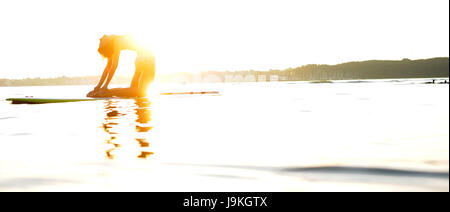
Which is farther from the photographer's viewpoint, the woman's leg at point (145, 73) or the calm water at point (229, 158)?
the woman's leg at point (145, 73)

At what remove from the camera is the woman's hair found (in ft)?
151

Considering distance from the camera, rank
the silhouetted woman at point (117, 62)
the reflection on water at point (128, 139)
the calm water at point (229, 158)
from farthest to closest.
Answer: the silhouetted woman at point (117, 62) → the reflection on water at point (128, 139) → the calm water at point (229, 158)

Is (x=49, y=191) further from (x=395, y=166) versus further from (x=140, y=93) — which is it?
(x=140, y=93)

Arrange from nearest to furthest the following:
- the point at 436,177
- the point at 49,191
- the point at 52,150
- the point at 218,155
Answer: the point at 49,191 < the point at 436,177 < the point at 218,155 < the point at 52,150

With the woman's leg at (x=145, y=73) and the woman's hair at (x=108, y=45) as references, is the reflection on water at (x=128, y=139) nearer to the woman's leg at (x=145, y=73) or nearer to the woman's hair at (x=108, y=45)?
the woman's leg at (x=145, y=73)

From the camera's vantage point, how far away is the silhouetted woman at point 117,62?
45.7 meters

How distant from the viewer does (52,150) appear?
1150cm

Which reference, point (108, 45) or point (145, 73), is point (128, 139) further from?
point (108, 45)

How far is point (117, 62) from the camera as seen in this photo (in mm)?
45531

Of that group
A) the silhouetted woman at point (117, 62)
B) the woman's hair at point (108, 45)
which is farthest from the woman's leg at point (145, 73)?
the woman's hair at point (108, 45)

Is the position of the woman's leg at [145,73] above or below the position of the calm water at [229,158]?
above

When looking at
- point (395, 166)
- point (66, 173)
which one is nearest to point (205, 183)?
point (66, 173)

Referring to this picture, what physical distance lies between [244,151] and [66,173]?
439cm

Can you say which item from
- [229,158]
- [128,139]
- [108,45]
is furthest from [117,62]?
[229,158]
